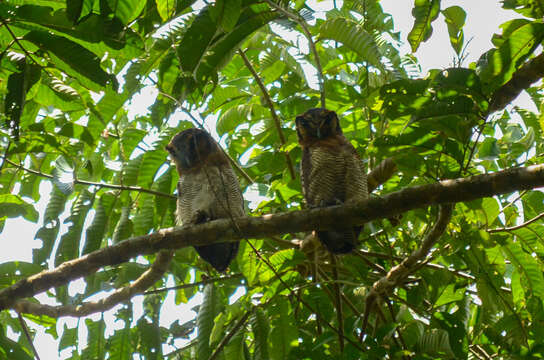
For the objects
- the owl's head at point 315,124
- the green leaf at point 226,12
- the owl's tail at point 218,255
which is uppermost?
the owl's head at point 315,124

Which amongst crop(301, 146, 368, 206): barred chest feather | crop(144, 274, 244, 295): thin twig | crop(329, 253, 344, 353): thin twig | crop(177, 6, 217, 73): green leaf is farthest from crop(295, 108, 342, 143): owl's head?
crop(177, 6, 217, 73): green leaf

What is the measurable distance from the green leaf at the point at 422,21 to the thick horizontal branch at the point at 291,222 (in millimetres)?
788

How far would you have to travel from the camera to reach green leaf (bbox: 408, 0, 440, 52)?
263 cm

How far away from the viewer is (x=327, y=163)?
16.1 ft

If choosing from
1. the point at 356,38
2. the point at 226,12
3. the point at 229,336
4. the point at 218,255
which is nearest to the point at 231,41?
the point at 226,12

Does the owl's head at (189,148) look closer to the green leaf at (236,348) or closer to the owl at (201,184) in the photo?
the owl at (201,184)

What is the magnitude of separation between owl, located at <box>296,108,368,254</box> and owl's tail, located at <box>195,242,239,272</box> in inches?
33.2

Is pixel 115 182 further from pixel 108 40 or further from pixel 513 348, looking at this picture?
pixel 513 348

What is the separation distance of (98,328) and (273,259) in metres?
1.80

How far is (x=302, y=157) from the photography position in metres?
4.96

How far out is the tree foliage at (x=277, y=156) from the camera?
264 centimetres

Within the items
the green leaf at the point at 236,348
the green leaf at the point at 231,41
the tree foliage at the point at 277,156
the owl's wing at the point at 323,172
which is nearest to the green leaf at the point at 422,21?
the tree foliage at the point at 277,156

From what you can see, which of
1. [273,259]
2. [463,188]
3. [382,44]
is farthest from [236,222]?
[382,44]

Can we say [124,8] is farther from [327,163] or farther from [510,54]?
[327,163]
